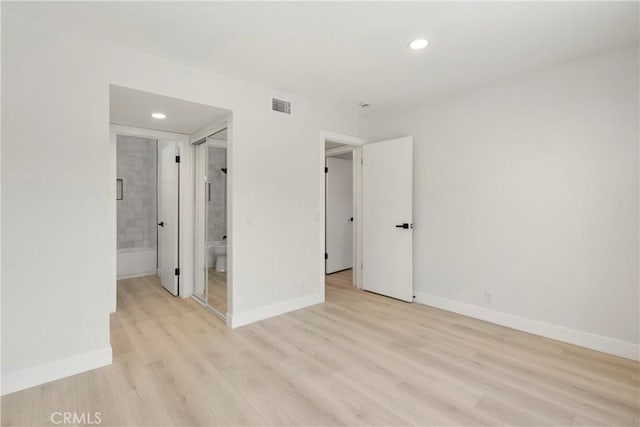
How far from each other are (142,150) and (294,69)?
14.1ft

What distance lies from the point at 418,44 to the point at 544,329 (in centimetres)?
279

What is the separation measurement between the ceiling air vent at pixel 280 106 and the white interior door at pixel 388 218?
4.28 ft

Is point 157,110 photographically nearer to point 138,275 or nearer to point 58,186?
point 58,186

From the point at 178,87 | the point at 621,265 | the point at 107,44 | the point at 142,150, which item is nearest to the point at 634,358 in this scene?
the point at 621,265

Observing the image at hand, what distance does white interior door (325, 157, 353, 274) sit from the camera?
557cm

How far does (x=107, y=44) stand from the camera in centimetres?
241

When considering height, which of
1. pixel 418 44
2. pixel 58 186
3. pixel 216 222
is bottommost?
pixel 216 222

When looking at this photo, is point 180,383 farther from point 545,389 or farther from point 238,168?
point 545,389

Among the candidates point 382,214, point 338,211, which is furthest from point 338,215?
point 382,214

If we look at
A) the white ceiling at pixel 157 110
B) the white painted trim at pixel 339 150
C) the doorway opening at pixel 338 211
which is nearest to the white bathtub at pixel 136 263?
the white ceiling at pixel 157 110

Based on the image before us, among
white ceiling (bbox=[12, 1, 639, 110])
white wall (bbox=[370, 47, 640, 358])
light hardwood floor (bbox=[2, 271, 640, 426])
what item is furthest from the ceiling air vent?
light hardwood floor (bbox=[2, 271, 640, 426])

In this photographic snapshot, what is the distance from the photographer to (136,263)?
5.14 metres

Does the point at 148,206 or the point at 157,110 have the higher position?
the point at 157,110

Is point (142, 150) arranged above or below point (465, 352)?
above
